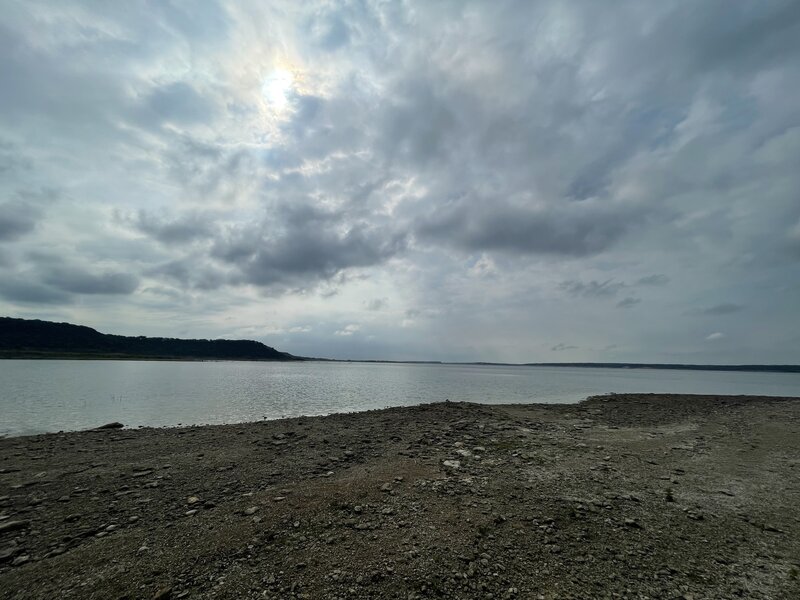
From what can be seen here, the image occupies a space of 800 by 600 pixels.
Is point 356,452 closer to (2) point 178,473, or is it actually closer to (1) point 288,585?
(2) point 178,473

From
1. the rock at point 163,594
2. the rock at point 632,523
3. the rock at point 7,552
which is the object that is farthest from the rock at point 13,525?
the rock at point 632,523

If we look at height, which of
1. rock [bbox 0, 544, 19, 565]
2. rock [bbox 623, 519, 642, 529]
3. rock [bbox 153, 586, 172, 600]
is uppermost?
rock [bbox 623, 519, 642, 529]

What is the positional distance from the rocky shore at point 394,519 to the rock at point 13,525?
48mm

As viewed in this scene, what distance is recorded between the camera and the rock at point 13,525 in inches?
287

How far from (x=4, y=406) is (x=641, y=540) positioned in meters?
38.5

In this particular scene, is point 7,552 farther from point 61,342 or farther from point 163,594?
point 61,342

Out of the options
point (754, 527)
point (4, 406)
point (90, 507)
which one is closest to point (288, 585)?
point (90, 507)

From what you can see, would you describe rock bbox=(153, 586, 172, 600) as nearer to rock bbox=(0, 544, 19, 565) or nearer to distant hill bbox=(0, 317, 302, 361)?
rock bbox=(0, 544, 19, 565)

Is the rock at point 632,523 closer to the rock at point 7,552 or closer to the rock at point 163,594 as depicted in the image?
the rock at point 163,594

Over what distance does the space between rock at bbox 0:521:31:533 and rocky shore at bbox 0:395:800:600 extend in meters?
0.05

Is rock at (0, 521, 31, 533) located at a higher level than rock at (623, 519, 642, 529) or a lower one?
lower

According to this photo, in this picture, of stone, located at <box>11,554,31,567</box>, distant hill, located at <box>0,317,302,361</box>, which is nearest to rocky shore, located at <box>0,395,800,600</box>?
stone, located at <box>11,554,31,567</box>

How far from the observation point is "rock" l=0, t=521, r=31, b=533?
7.30 metres

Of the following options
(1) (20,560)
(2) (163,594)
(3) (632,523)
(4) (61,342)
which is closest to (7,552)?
(1) (20,560)
